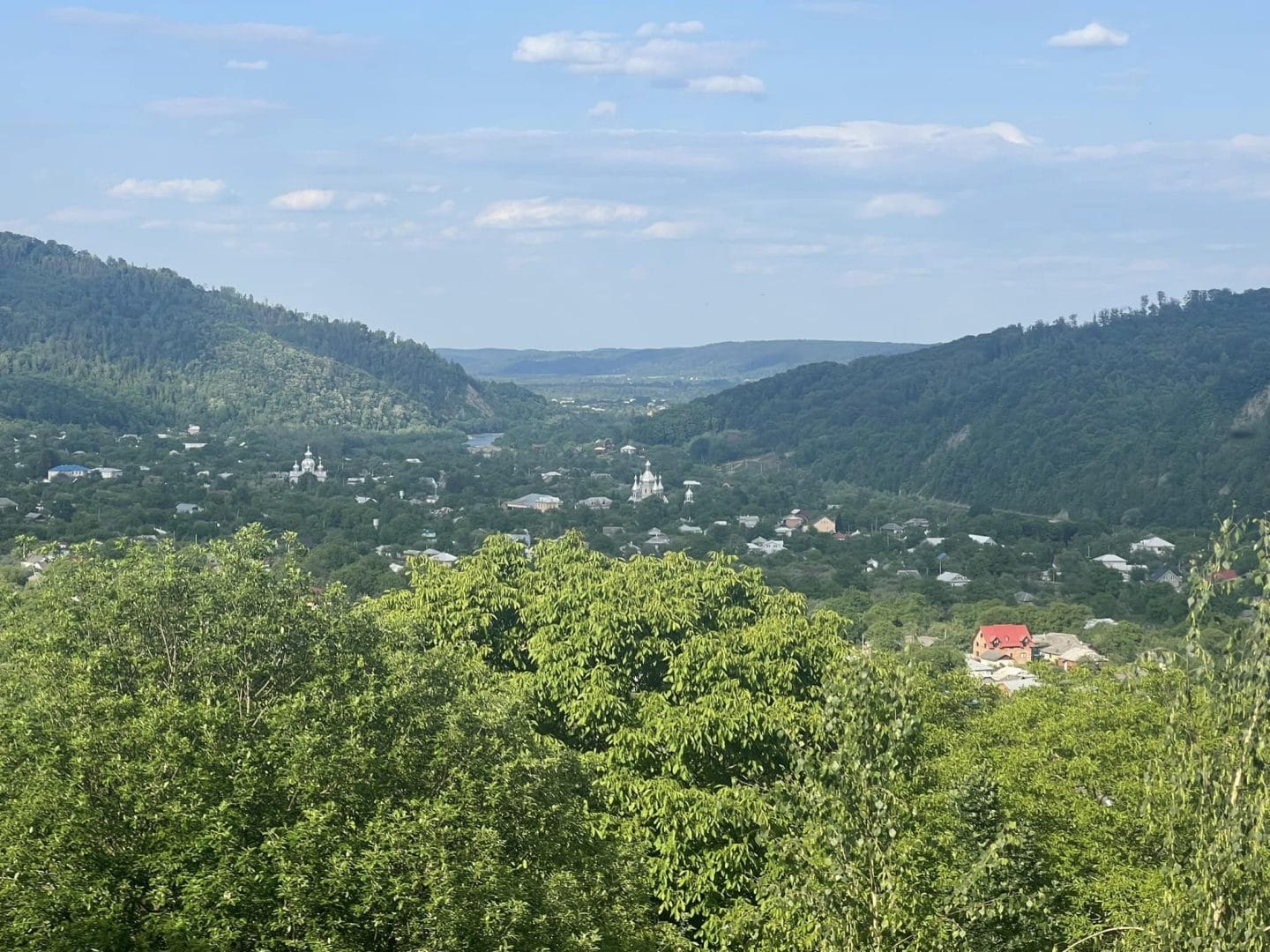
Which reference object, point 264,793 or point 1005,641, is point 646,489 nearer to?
point 1005,641

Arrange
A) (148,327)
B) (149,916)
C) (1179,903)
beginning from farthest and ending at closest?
1. (148,327)
2. (149,916)
3. (1179,903)

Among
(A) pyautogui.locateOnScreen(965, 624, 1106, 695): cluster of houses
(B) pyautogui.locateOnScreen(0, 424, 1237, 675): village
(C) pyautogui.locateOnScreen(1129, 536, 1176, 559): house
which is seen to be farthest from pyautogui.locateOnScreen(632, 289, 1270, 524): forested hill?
(A) pyautogui.locateOnScreen(965, 624, 1106, 695): cluster of houses

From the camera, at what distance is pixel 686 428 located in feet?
521

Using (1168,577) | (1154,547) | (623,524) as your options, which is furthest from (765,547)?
(1154,547)

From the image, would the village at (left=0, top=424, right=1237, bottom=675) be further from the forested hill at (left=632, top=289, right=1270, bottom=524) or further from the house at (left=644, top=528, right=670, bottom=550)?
the forested hill at (left=632, top=289, right=1270, bottom=524)

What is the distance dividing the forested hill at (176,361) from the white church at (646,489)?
52.4m

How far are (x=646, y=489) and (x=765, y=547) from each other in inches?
977

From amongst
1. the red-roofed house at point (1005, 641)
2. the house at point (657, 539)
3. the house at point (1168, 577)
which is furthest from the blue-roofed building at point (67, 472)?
the house at point (1168, 577)

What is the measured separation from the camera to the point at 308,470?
359ft

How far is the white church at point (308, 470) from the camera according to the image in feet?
349

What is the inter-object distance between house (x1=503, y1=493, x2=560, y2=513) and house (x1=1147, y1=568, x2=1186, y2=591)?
39.3m

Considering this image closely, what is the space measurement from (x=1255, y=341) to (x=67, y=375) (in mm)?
129113

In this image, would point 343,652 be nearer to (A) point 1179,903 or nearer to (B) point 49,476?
(A) point 1179,903

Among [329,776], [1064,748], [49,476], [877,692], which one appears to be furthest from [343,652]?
[49,476]
